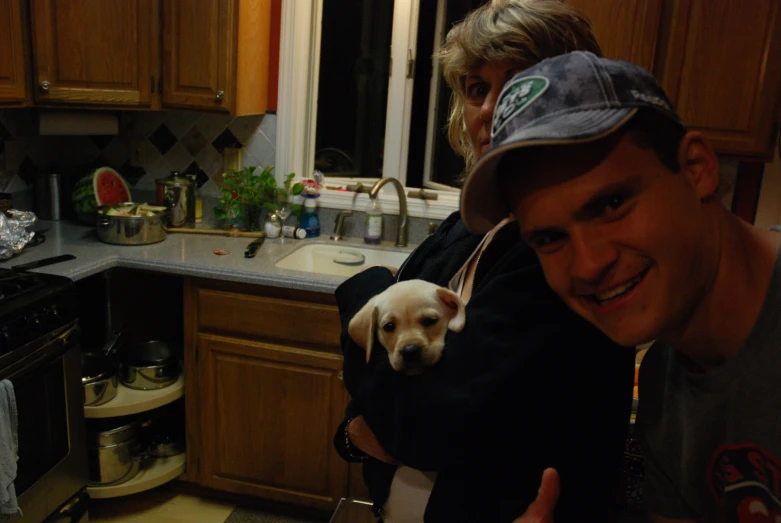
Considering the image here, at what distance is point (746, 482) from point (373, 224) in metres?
2.16

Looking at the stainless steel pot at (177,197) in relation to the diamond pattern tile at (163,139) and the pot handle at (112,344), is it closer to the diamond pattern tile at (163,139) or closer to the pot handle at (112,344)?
the diamond pattern tile at (163,139)

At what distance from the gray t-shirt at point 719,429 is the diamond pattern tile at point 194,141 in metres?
2.51

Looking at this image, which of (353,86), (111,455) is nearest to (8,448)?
(111,455)

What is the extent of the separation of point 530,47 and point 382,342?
536 mm

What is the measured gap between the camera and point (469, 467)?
3.19 ft

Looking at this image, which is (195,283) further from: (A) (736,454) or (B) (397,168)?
(A) (736,454)

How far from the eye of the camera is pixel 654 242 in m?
0.70

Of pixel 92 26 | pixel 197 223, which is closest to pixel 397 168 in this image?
pixel 197 223

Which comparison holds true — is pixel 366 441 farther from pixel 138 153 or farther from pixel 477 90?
pixel 138 153

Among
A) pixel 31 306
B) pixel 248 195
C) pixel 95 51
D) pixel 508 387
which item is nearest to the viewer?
pixel 508 387

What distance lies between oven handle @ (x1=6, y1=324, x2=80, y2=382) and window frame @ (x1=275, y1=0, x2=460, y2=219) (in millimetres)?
1206

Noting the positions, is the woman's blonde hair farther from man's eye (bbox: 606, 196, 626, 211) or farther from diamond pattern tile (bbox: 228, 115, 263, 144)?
diamond pattern tile (bbox: 228, 115, 263, 144)

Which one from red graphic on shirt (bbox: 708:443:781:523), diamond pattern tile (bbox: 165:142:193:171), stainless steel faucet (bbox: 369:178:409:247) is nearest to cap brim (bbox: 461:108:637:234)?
red graphic on shirt (bbox: 708:443:781:523)

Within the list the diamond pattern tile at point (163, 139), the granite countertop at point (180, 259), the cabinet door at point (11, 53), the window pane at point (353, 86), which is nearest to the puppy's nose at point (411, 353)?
the granite countertop at point (180, 259)
